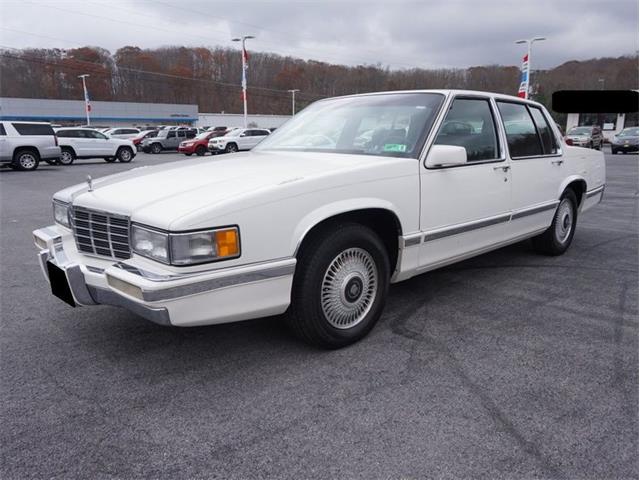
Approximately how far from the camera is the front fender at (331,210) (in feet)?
8.57

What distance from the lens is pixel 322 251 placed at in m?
2.75

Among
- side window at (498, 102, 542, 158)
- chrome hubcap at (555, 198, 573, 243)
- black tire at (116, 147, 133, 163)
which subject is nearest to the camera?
side window at (498, 102, 542, 158)

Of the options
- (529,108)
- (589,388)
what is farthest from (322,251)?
(529,108)

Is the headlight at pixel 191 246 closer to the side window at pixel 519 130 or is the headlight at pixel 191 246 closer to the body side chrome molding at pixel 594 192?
the side window at pixel 519 130

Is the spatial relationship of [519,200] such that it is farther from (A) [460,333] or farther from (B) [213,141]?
(B) [213,141]

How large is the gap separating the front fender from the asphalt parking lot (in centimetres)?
77

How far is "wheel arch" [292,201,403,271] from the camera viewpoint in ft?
8.68

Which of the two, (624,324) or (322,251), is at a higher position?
(322,251)

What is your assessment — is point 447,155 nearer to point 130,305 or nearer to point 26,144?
point 130,305

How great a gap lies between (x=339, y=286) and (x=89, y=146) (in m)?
21.6

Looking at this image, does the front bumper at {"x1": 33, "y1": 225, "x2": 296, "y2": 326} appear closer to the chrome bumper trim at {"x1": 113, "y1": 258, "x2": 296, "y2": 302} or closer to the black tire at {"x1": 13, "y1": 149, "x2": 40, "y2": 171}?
the chrome bumper trim at {"x1": 113, "y1": 258, "x2": 296, "y2": 302}

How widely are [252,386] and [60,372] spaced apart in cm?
112

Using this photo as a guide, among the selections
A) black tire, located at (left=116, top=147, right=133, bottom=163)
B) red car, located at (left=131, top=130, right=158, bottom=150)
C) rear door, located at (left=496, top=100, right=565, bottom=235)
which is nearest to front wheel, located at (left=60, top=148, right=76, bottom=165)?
black tire, located at (left=116, top=147, right=133, bottom=163)

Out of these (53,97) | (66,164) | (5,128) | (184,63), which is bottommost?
(66,164)
